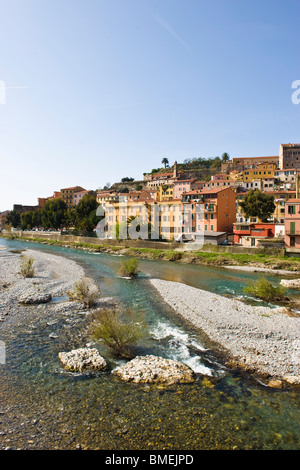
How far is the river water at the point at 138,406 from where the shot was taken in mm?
7680

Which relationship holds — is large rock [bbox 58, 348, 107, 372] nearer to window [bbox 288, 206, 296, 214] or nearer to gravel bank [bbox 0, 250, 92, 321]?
gravel bank [bbox 0, 250, 92, 321]

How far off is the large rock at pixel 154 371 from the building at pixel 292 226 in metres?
35.9

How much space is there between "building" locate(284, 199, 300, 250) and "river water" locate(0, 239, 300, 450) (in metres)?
33.4

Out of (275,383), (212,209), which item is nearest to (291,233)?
(212,209)

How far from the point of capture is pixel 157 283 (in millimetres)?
27047

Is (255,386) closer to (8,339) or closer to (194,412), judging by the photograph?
(194,412)

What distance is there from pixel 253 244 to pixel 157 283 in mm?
25092

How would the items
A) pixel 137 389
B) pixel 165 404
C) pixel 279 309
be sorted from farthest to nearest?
pixel 279 309
pixel 137 389
pixel 165 404

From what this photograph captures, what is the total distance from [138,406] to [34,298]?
13672 mm

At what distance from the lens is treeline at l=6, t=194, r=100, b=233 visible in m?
77.2

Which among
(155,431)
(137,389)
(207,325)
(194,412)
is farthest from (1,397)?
(207,325)

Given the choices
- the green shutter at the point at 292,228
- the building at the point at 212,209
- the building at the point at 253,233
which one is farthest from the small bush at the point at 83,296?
the building at the point at 212,209

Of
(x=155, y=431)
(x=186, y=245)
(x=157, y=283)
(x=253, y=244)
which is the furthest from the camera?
(x=186, y=245)

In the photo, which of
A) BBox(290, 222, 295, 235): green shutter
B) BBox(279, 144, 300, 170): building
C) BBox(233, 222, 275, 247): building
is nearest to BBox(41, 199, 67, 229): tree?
BBox(233, 222, 275, 247): building
